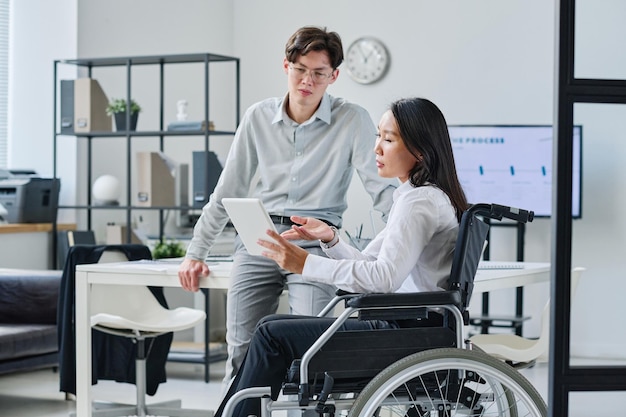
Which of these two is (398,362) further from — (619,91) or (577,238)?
(619,91)

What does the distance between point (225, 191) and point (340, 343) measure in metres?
1.00

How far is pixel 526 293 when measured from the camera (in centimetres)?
687

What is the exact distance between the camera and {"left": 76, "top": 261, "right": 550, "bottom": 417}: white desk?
3.61m

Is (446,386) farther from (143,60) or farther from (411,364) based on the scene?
(143,60)

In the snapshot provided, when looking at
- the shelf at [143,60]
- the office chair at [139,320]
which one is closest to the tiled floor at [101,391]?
the office chair at [139,320]

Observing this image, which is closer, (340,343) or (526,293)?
(340,343)

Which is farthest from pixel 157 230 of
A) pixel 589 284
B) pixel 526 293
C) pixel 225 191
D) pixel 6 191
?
pixel 589 284

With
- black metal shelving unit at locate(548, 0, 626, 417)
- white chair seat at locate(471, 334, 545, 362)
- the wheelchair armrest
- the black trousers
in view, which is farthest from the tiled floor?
black metal shelving unit at locate(548, 0, 626, 417)

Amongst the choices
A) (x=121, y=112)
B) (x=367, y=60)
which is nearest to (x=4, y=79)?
(x=121, y=112)

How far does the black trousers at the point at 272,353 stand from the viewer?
2.52 m

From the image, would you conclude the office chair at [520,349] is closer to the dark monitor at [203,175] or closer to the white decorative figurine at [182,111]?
the dark monitor at [203,175]

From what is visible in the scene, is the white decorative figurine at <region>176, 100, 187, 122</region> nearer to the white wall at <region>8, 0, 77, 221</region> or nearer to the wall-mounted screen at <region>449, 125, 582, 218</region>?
the white wall at <region>8, 0, 77, 221</region>

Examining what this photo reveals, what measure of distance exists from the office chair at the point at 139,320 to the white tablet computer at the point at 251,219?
1.60 m

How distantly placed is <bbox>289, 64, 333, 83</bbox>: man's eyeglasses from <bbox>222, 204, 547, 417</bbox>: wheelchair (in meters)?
0.81
